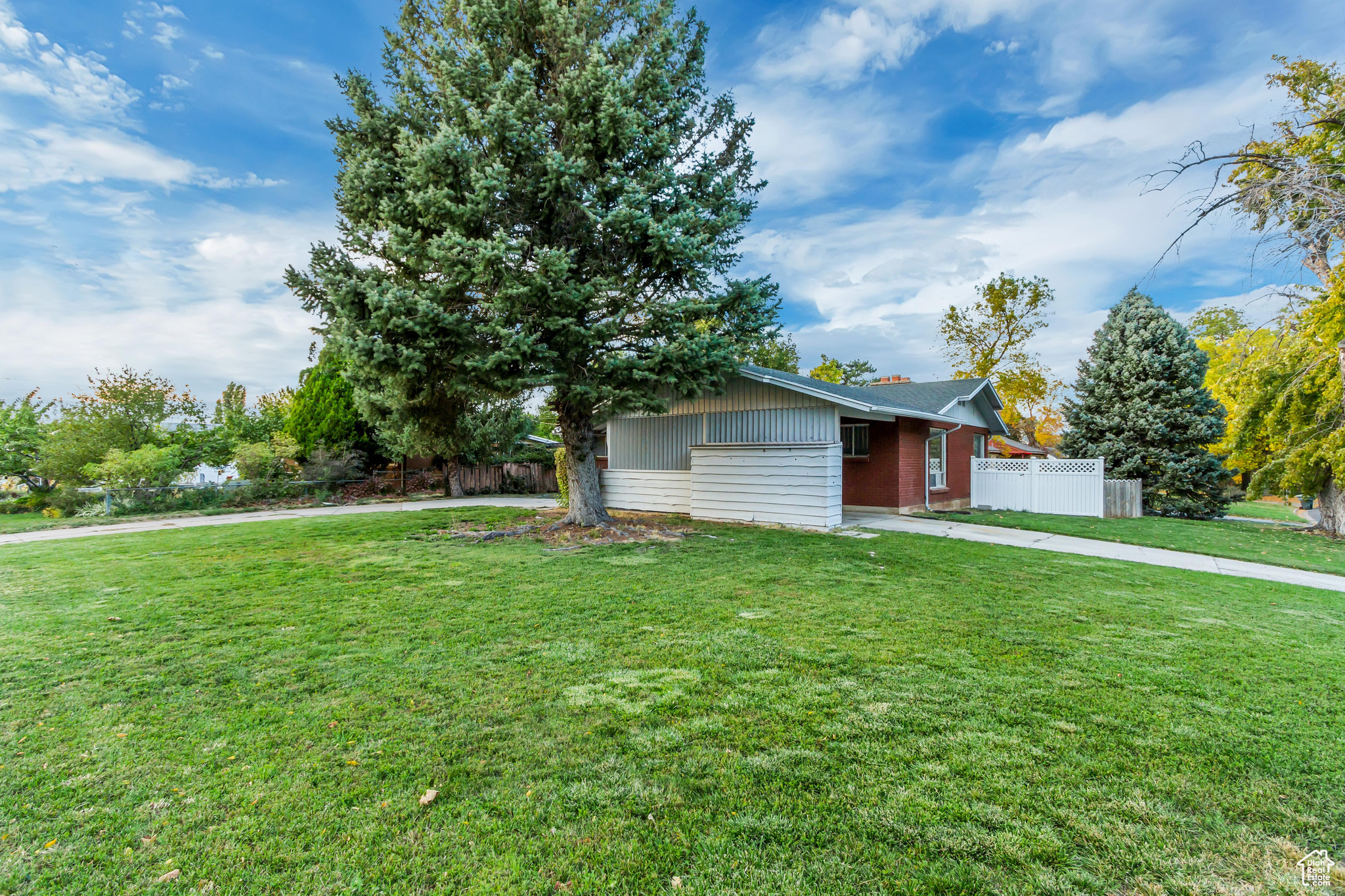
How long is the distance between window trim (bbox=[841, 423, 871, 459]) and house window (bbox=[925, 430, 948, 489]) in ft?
7.68

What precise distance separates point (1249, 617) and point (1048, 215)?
9.23m

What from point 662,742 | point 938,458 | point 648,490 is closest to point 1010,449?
point 938,458

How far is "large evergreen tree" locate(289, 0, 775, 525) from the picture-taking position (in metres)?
7.68

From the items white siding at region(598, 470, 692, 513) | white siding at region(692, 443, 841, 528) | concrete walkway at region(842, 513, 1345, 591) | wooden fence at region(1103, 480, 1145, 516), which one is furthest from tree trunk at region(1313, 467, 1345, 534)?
white siding at region(598, 470, 692, 513)

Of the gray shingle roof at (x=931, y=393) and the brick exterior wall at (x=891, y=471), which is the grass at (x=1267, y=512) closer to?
the gray shingle roof at (x=931, y=393)

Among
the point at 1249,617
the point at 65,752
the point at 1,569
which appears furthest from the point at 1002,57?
the point at 1,569

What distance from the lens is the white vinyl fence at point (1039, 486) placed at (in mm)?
13820

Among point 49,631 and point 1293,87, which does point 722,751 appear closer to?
point 49,631

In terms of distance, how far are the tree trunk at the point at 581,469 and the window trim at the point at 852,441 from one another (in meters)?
6.28

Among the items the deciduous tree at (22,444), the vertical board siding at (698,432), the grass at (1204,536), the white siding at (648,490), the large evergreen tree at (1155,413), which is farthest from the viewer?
the large evergreen tree at (1155,413)

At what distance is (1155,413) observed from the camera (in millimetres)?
15008

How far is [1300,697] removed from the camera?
3188 mm

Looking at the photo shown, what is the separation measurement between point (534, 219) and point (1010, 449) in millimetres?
22818

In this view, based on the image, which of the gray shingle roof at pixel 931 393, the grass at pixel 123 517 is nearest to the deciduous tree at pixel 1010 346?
the gray shingle roof at pixel 931 393
